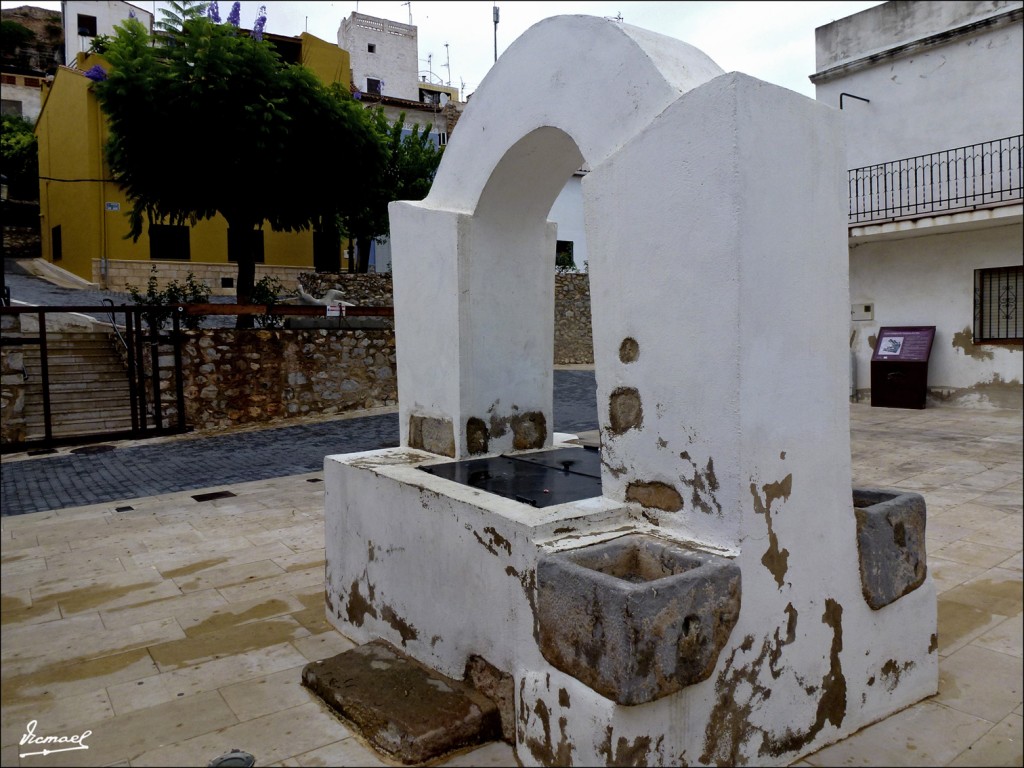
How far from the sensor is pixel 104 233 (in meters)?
17.8

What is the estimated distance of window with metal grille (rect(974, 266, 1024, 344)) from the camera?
422 inches

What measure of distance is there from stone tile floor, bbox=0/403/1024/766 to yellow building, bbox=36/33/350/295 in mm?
13467

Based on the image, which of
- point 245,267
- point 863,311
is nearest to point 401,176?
point 245,267

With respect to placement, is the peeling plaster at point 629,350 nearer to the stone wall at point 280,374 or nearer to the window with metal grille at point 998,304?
the stone wall at point 280,374

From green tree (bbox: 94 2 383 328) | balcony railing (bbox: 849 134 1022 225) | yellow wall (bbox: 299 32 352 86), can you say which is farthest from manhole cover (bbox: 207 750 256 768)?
balcony railing (bbox: 849 134 1022 225)

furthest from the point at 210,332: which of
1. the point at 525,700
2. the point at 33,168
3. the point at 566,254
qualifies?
the point at 33,168

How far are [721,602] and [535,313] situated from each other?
1.88m

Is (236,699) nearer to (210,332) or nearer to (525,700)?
(525,700)

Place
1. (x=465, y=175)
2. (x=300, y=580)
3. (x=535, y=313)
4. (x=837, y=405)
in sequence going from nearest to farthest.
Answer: (x=837, y=405)
(x=465, y=175)
(x=535, y=313)
(x=300, y=580)

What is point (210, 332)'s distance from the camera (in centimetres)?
1005

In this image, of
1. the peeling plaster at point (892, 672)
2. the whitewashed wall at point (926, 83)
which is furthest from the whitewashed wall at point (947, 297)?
the peeling plaster at point (892, 672)

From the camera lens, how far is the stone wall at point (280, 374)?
10016mm

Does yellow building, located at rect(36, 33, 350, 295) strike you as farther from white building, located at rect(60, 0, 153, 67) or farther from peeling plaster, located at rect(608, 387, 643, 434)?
peeling plaster, located at rect(608, 387, 643, 434)

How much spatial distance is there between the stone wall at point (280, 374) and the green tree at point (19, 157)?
16213 millimetres
